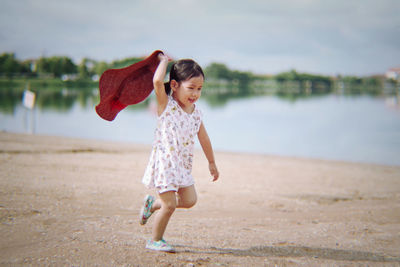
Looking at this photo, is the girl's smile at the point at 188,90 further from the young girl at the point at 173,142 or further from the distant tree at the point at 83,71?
the distant tree at the point at 83,71

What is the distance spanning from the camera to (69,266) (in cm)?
258

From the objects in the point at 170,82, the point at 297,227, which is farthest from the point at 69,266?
the point at 297,227

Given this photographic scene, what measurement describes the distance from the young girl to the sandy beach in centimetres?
44

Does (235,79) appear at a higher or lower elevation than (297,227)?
higher

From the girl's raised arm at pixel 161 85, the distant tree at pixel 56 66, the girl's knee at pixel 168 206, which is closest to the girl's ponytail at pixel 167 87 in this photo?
the girl's raised arm at pixel 161 85

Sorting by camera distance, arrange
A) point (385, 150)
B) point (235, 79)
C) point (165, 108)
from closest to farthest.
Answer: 1. point (165, 108)
2. point (385, 150)
3. point (235, 79)

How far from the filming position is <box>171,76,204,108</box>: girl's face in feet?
9.36

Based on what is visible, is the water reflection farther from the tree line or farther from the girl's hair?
the girl's hair

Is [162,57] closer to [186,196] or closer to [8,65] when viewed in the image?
[186,196]

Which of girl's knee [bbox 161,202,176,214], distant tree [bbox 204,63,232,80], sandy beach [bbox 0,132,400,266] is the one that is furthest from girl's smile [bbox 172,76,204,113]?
distant tree [bbox 204,63,232,80]

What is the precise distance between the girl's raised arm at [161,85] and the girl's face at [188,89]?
0.37 ft

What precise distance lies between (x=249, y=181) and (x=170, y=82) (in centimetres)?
435

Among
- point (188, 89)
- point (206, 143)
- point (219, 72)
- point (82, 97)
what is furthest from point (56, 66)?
point (188, 89)

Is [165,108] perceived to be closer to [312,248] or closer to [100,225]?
[100,225]
